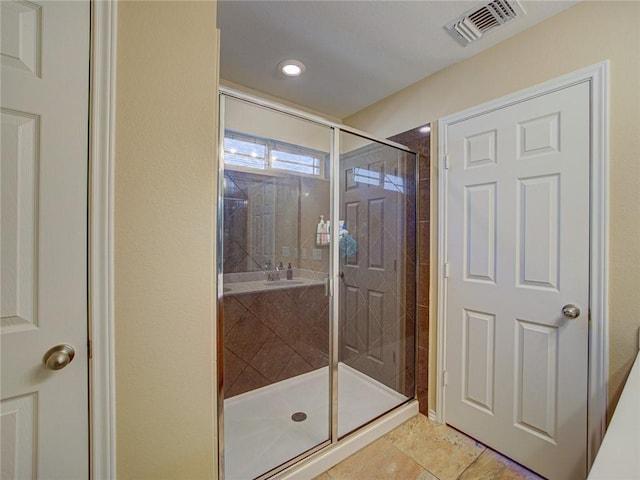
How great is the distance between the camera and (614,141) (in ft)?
4.20

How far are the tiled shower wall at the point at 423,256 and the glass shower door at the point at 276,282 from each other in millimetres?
695

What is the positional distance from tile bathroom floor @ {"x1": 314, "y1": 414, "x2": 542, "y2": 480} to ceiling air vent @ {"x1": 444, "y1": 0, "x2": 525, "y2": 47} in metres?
2.44

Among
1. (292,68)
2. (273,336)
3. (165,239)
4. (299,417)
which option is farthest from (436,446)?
(292,68)

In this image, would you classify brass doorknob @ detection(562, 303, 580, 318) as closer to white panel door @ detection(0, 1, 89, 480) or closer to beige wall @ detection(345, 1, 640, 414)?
beige wall @ detection(345, 1, 640, 414)

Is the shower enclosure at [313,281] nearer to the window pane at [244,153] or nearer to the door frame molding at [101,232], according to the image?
the window pane at [244,153]

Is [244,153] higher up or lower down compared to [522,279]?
higher up

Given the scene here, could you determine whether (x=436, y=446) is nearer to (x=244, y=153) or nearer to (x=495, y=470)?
(x=495, y=470)

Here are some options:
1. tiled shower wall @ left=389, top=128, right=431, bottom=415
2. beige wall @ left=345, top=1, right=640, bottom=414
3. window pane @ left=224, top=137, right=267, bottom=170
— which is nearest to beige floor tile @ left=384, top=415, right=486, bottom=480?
tiled shower wall @ left=389, top=128, right=431, bottom=415

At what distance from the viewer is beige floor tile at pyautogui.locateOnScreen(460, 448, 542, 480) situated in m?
1.49

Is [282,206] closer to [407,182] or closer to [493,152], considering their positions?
[407,182]

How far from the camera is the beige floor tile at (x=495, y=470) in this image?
149cm

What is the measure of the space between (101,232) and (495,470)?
7.23 ft

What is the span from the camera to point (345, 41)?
5.42 ft

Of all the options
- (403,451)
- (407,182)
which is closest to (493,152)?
(407,182)
